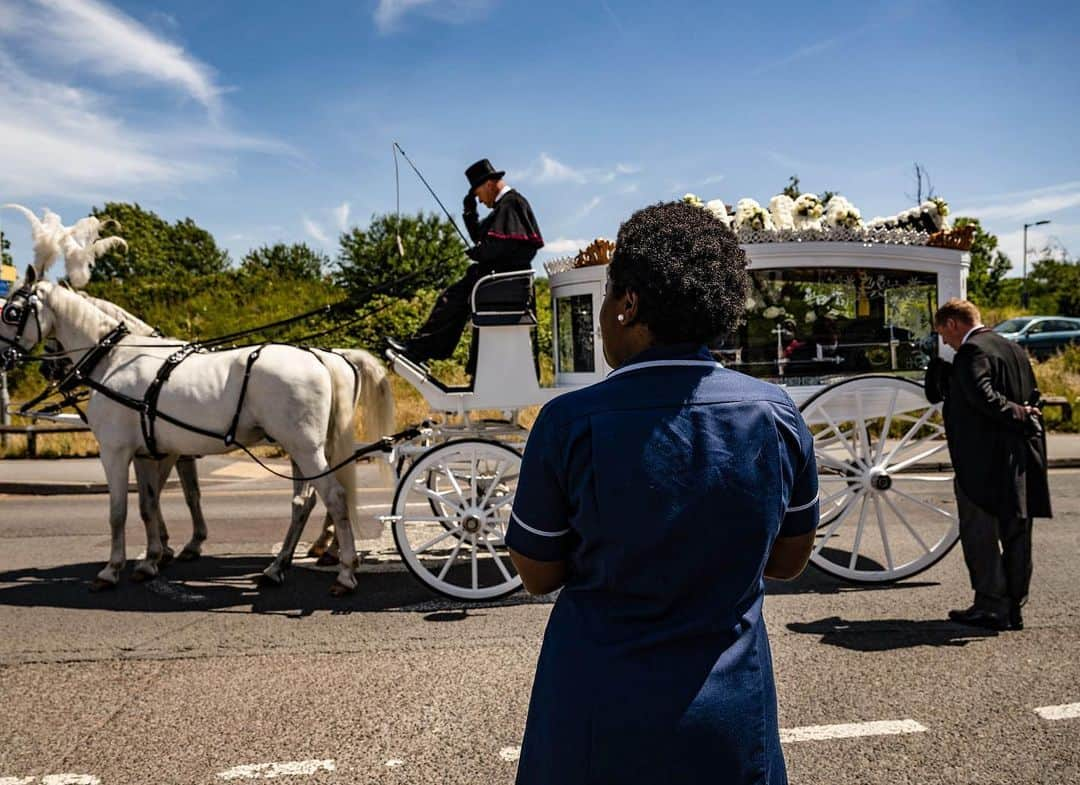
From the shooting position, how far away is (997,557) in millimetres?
4859

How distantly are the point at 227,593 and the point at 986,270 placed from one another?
39.7m

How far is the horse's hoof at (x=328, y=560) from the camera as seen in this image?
6.64 metres

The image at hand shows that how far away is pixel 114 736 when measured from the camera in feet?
11.7

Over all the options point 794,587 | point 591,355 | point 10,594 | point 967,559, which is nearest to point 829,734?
point 967,559

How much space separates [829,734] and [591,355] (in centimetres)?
348

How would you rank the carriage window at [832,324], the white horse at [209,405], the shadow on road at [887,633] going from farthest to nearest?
the carriage window at [832,324]
the white horse at [209,405]
the shadow on road at [887,633]

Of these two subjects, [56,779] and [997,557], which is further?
[997,557]

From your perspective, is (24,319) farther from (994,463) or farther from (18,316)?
(994,463)

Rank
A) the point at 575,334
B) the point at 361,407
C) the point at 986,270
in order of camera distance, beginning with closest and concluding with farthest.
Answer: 1. the point at 575,334
2. the point at 361,407
3. the point at 986,270

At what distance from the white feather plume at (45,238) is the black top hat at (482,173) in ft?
9.79

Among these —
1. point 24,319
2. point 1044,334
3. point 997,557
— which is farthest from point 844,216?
point 1044,334

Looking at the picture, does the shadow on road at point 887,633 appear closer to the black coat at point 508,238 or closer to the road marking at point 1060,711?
the road marking at point 1060,711

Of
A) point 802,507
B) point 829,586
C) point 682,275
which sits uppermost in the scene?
point 682,275

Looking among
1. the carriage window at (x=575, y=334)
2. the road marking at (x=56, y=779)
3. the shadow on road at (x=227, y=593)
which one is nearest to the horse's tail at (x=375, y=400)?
the shadow on road at (x=227, y=593)
